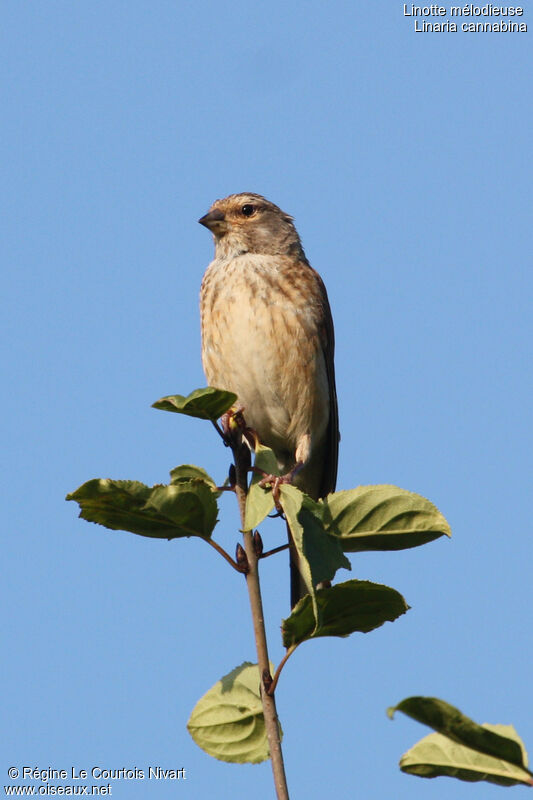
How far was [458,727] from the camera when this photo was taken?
Answer: 198 centimetres

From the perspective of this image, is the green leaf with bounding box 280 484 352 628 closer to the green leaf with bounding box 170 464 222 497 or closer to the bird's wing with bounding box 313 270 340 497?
the green leaf with bounding box 170 464 222 497

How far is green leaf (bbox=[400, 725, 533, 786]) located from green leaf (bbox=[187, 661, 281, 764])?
0.96m

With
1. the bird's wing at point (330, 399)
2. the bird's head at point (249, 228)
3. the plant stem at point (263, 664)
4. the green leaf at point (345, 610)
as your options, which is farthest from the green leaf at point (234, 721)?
the bird's head at point (249, 228)

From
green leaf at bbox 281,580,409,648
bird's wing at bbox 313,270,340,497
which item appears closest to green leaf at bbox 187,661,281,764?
green leaf at bbox 281,580,409,648

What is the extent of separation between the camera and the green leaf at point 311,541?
2.82 meters

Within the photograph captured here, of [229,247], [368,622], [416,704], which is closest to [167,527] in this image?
[368,622]

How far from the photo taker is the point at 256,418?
5.67 meters

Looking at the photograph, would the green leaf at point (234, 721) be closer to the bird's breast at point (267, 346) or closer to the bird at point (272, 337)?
the bird at point (272, 337)

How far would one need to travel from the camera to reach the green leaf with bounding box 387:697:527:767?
1.90 m

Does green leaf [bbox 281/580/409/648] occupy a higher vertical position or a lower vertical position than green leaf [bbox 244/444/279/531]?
lower

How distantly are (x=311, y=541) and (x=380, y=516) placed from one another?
0.26 metres

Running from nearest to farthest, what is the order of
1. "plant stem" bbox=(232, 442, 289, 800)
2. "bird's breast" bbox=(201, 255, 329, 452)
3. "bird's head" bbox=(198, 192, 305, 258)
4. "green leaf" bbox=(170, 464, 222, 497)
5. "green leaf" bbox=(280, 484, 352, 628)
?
"plant stem" bbox=(232, 442, 289, 800) → "green leaf" bbox=(280, 484, 352, 628) → "green leaf" bbox=(170, 464, 222, 497) → "bird's breast" bbox=(201, 255, 329, 452) → "bird's head" bbox=(198, 192, 305, 258)

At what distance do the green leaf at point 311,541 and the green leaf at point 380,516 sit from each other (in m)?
0.07

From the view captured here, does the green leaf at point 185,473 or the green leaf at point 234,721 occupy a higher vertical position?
the green leaf at point 185,473
